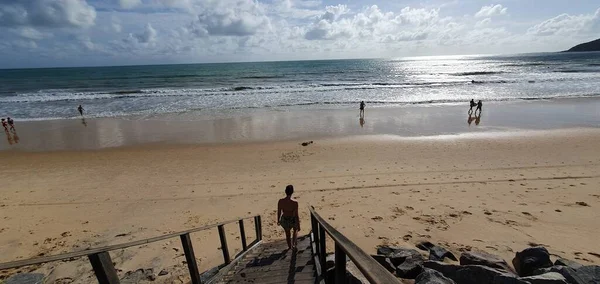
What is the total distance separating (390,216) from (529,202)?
4.28 metres

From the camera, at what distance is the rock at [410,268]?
5.34 meters

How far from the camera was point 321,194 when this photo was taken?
10.6 m

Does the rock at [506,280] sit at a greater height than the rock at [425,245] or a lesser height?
greater

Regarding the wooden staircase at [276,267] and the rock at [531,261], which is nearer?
the wooden staircase at [276,267]

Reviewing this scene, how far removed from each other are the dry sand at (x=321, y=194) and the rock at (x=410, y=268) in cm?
174

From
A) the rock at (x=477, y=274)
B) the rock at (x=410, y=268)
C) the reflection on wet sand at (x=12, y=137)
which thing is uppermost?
the reflection on wet sand at (x=12, y=137)

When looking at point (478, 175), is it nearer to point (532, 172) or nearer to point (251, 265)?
point (532, 172)

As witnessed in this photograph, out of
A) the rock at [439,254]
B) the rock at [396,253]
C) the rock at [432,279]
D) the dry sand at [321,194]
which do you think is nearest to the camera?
the rock at [432,279]

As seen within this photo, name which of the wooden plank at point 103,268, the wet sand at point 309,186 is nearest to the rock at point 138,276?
the wet sand at point 309,186

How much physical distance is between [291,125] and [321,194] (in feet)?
37.5

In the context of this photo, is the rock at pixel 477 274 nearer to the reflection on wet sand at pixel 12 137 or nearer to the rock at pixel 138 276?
the rock at pixel 138 276

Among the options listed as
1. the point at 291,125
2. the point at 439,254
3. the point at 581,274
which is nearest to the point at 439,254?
the point at 439,254

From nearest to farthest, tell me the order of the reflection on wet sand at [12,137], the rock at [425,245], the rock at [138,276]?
the rock at [138,276] → the rock at [425,245] → the reflection on wet sand at [12,137]

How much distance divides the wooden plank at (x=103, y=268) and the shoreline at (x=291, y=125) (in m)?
14.8
